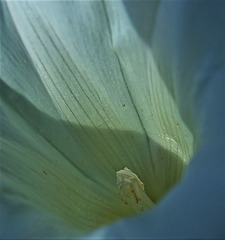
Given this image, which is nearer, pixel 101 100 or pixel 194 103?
pixel 194 103

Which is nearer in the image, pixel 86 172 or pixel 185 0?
pixel 185 0

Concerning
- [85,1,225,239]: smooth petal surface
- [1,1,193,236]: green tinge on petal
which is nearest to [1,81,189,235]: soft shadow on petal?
[1,1,193,236]: green tinge on petal

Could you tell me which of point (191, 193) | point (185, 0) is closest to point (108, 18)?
point (185, 0)

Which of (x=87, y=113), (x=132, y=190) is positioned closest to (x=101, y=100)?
(x=87, y=113)

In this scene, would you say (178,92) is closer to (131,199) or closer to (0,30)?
(131,199)

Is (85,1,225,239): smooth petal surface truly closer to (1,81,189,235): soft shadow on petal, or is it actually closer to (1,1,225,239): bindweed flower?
(1,1,225,239): bindweed flower

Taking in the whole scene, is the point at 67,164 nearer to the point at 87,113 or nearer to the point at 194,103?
the point at 87,113

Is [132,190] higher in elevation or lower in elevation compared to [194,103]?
lower
